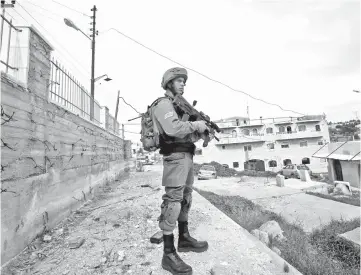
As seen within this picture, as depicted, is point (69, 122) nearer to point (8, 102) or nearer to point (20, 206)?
point (8, 102)

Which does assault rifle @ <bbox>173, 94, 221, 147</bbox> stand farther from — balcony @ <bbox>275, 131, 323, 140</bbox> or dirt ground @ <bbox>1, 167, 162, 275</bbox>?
balcony @ <bbox>275, 131, 323, 140</bbox>

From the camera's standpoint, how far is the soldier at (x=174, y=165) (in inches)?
75.3

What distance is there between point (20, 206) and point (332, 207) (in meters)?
9.75

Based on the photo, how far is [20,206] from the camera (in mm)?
2357

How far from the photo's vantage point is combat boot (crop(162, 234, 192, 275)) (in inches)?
70.8

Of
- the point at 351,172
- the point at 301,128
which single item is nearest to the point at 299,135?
the point at 301,128

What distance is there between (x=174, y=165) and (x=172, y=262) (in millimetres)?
900

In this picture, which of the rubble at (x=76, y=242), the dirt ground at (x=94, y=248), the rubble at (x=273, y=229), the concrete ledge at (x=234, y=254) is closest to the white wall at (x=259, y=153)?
the rubble at (x=273, y=229)

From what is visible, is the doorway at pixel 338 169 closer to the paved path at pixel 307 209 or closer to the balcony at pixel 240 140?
the paved path at pixel 307 209

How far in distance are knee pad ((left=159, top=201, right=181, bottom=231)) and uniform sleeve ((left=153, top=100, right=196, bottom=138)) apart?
0.71 metres

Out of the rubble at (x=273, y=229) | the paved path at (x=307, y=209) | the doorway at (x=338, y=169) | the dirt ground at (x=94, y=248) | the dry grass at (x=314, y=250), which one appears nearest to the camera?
the dirt ground at (x=94, y=248)

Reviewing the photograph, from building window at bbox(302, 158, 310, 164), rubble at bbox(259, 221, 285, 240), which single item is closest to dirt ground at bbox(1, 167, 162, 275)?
rubble at bbox(259, 221, 285, 240)

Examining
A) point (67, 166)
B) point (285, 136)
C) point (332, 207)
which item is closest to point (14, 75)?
Answer: point (67, 166)

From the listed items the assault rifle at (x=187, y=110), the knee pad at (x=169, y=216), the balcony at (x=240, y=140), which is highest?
the balcony at (x=240, y=140)
